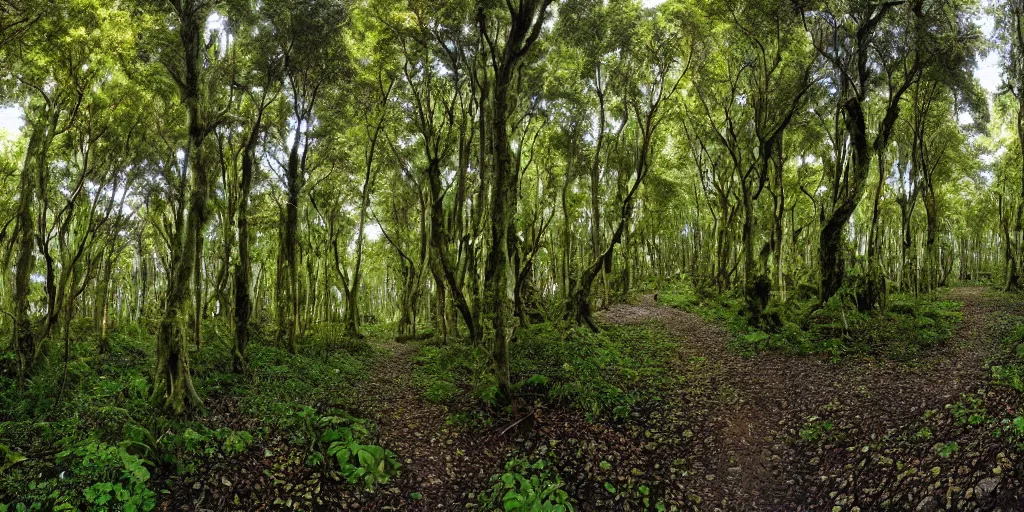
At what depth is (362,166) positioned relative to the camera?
1853cm

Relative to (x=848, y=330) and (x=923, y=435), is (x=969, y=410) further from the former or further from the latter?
(x=848, y=330)

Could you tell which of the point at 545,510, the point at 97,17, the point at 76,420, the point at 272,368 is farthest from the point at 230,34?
the point at 545,510

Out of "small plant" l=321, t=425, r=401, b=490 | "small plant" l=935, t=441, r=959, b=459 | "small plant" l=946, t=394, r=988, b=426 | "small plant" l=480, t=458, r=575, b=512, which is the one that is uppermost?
"small plant" l=946, t=394, r=988, b=426

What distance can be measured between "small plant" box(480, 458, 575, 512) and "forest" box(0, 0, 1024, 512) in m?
0.05

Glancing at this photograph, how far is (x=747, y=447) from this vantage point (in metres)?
7.33

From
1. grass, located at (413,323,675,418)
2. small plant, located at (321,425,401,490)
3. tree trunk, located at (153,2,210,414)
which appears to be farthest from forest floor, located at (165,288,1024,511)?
tree trunk, located at (153,2,210,414)

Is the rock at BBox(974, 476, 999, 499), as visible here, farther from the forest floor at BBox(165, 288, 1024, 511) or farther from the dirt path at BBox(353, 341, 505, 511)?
the dirt path at BBox(353, 341, 505, 511)

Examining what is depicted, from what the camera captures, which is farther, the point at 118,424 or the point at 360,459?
the point at 360,459

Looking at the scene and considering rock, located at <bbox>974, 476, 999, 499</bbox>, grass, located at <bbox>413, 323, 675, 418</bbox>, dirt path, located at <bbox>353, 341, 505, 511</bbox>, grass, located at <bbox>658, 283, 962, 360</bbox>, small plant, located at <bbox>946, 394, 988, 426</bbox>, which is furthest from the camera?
grass, located at <bbox>658, 283, 962, 360</bbox>

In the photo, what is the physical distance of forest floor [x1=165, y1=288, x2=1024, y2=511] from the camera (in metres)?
5.60

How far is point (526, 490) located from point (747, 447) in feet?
11.9

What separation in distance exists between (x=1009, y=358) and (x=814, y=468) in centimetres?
478

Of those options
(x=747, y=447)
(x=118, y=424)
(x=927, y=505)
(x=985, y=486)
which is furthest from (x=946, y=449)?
(x=118, y=424)

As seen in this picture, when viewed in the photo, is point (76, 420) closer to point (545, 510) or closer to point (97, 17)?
point (545, 510)
